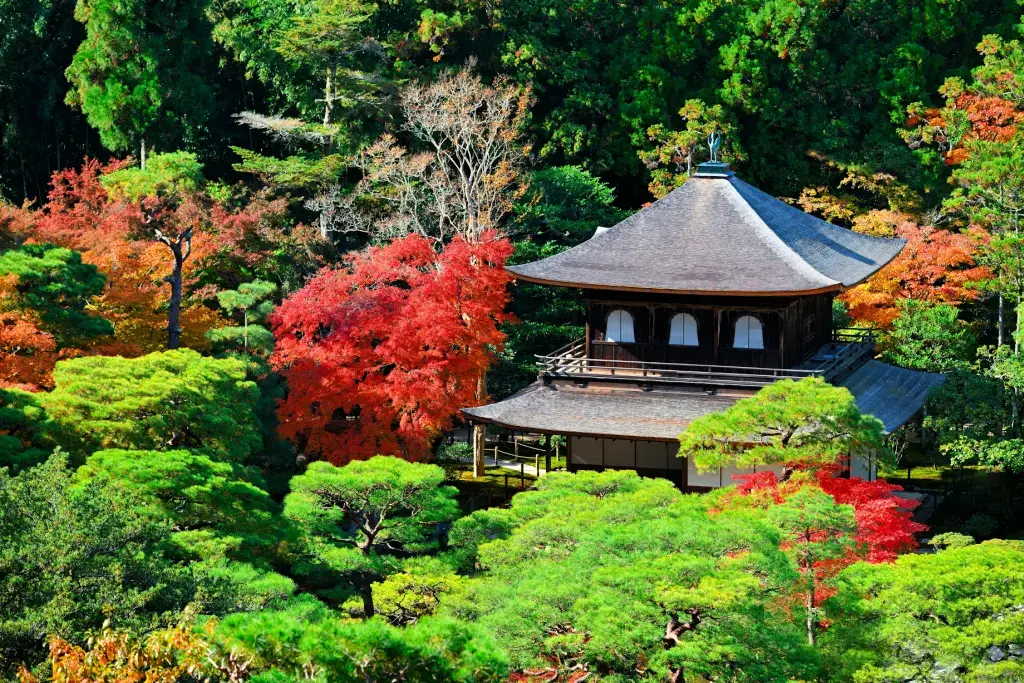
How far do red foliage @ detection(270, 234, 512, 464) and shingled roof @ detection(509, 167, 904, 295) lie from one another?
1775 millimetres

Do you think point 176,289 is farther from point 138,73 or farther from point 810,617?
point 810,617

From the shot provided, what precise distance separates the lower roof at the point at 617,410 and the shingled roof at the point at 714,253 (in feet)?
7.42

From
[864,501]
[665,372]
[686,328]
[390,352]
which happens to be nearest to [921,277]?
[686,328]

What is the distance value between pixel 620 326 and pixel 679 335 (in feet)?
4.37

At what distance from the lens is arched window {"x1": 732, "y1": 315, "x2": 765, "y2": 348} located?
33.2 metres

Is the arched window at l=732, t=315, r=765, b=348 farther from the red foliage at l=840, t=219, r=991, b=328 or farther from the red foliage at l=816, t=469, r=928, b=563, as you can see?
the red foliage at l=840, t=219, r=991, b=328

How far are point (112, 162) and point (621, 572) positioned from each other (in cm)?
2767

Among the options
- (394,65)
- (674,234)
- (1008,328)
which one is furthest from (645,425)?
(394,65)

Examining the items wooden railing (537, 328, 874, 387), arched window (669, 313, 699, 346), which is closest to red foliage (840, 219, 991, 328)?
wooden railing (537, 328, 874, 387)

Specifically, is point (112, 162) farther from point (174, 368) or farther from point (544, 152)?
point (174, 368)

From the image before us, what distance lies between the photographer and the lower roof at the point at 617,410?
31562 millimetres

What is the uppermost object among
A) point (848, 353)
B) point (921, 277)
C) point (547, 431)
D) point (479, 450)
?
point (921, 277)

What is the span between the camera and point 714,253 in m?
33.7

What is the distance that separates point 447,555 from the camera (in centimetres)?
2623
